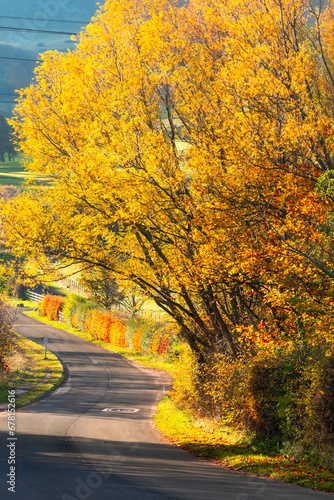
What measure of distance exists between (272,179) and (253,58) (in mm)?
3523

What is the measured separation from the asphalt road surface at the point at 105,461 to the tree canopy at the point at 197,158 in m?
3.43

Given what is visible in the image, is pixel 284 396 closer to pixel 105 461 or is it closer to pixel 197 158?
pixel 105 461

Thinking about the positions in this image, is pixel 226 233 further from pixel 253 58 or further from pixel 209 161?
pixel 253 58

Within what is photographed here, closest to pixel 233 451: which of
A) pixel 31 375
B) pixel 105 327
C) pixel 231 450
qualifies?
pixel 231 450

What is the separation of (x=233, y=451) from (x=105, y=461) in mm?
3489

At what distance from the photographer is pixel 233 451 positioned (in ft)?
46.0

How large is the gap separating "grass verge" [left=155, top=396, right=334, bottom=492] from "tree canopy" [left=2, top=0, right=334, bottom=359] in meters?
2.58

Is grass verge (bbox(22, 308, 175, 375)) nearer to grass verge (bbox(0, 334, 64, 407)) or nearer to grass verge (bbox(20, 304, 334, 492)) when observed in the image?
grass verge (bbox(0, 334, 64, 407))

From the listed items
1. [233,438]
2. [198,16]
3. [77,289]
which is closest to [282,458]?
[233,438]

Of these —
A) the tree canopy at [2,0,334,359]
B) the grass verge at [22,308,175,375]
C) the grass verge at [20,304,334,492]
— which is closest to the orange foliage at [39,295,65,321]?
the grass verge at [22,308,175,375]

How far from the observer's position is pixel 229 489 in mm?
10297

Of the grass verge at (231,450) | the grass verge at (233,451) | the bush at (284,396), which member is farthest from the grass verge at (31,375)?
the bush at (284,396)

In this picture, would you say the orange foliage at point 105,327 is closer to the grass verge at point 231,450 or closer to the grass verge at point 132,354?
the grass verge at point 132,354

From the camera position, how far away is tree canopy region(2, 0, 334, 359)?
43.8 ft
